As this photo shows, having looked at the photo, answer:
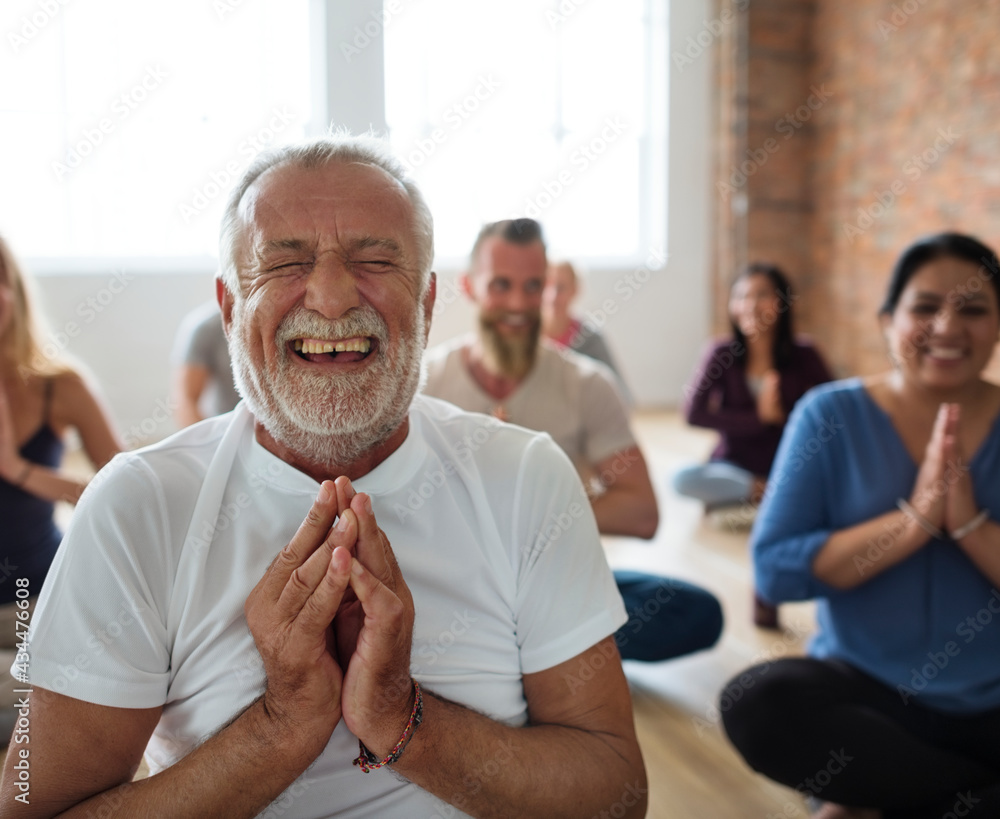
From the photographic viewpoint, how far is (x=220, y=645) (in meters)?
1.09

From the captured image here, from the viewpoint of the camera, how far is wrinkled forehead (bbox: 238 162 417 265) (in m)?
1.16

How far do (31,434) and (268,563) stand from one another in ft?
4.66

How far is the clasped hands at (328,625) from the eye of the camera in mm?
969

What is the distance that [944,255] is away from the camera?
6.03 ft

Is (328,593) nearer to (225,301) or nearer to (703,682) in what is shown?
(225,301)

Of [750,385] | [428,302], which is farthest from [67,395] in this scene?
[750,385]

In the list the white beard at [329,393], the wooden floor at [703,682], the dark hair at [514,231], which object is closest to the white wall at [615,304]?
the wooden floor at [703,682]

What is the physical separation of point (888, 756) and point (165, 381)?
6136mm

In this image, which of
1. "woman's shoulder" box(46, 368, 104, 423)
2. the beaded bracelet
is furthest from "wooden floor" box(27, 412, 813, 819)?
"woman's shoulder" box(46, 368, 104, 423)

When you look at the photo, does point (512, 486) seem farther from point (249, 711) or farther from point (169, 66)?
point (169, 66)

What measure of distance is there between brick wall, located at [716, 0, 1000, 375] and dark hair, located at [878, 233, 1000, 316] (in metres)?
4.75

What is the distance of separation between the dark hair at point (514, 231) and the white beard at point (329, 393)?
134 cm

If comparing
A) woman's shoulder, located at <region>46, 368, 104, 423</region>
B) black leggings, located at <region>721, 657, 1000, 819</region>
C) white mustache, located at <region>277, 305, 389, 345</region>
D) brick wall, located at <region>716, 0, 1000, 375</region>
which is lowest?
black leggings, located at <region>721, 657, 1000, 819</region>

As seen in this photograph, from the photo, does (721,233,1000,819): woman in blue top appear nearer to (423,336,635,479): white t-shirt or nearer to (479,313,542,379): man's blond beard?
(423,336,635,479): white t-shirt
